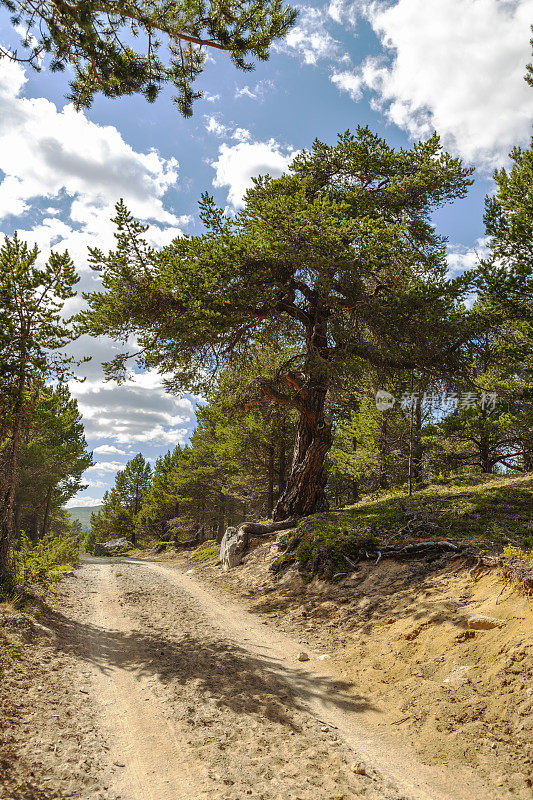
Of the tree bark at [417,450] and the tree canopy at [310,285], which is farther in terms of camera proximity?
the tree bark at [417,450]

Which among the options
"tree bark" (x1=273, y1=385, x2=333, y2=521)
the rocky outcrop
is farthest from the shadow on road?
"tree bark" (x1=273, y1=385, x2=333, y2=521)

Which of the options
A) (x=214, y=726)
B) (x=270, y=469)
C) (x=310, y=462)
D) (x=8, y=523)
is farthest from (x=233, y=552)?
(x=214, y=726)

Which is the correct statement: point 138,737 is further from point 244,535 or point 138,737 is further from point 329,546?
point 244,535

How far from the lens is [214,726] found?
4.48 m

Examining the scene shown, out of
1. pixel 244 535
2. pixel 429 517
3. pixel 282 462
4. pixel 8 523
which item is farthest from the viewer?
pixel 282 462

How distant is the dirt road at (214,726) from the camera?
355 centimetres

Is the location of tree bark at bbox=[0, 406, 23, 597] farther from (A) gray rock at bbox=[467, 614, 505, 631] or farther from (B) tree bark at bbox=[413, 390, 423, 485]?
(B) tree bark at bbox=[413, 390, 423, 485]

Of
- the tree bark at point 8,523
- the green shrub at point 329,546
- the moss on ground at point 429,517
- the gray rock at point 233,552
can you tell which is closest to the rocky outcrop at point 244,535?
the gray rock at point 233,552

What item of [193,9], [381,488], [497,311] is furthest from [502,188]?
[381,488]

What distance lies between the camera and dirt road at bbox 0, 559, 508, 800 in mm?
3547

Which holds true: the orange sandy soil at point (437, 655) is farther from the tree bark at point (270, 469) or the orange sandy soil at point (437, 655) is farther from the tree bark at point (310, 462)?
the tree bark at point (270, 469)

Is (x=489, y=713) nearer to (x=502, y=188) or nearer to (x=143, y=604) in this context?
(x=143, y=604)

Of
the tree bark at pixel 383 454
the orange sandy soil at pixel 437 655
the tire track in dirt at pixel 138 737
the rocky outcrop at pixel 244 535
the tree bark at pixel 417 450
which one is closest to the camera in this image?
the tire track in dirt at pixel 138 737

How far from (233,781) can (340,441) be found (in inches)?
757
